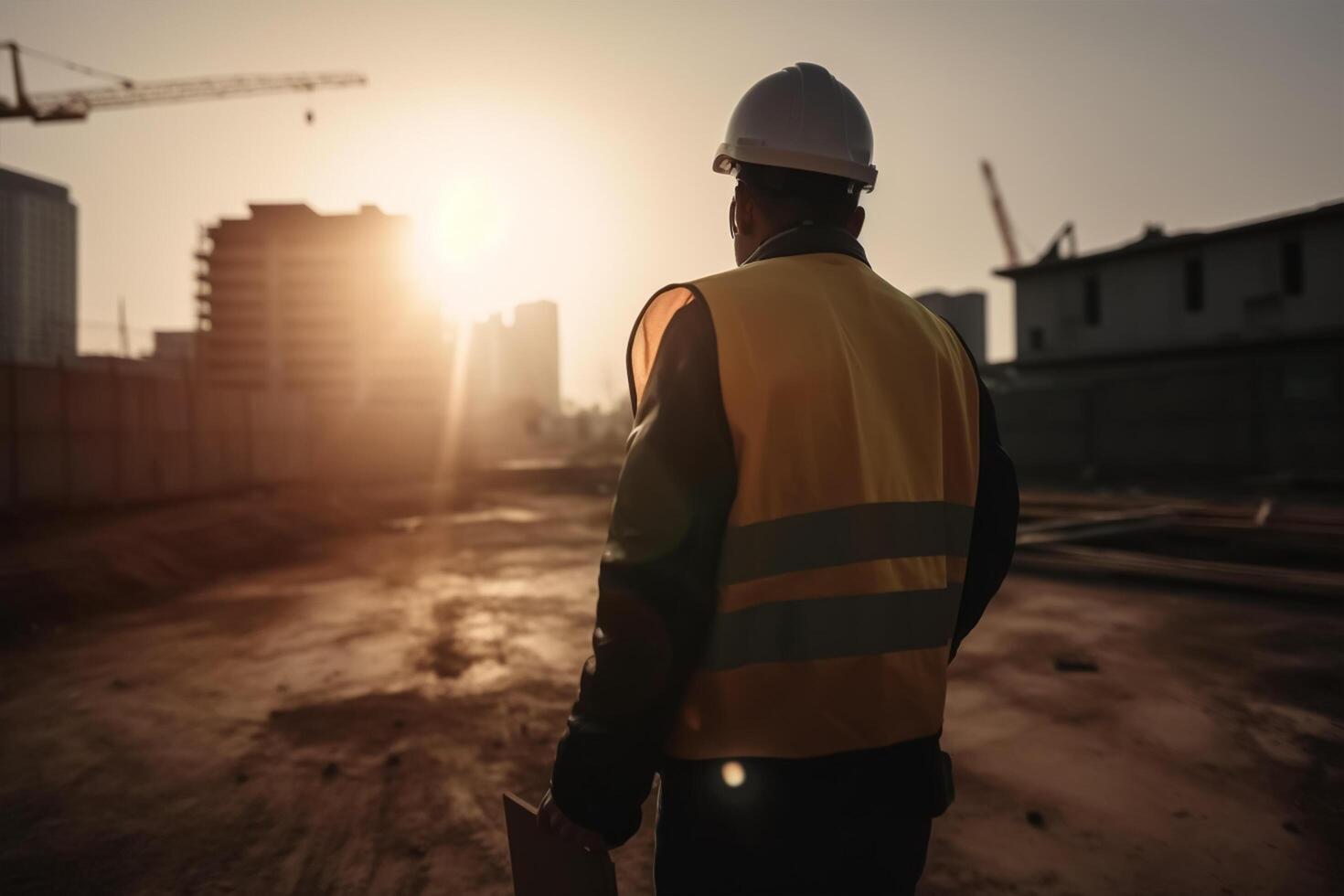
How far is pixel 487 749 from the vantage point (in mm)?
4195

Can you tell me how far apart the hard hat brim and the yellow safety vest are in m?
0.26

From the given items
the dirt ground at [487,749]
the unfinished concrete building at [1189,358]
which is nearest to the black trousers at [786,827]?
the dirt ground at [487,749]

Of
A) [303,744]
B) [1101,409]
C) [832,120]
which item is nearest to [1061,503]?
[1101,409]

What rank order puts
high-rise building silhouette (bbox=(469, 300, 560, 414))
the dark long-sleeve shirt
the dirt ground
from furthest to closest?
high-rise building silhouette (bbox=(469, 300, 560, 414)) < the dirt ground < the dark long-sleeve shirt

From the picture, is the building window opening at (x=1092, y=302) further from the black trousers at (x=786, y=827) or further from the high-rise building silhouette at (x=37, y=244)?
the high-rise building silhouette at (x=37, y=244)

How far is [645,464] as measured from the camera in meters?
1.17

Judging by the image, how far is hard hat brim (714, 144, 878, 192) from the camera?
1.38 meters

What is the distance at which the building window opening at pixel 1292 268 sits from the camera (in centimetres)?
2491

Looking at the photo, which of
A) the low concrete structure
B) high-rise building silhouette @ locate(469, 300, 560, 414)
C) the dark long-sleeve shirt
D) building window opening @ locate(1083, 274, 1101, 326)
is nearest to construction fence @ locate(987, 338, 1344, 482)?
the low concrete structure

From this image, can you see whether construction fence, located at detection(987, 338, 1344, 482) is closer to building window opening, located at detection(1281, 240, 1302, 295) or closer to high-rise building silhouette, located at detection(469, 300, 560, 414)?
building window opening, located at detection(1281, 240, 1302, 295)

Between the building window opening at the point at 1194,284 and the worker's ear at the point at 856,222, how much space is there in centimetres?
3207

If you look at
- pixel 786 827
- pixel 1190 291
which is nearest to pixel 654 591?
pixel 786 827

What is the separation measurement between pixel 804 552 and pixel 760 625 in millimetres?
133

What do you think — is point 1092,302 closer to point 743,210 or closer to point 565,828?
point 743,210
